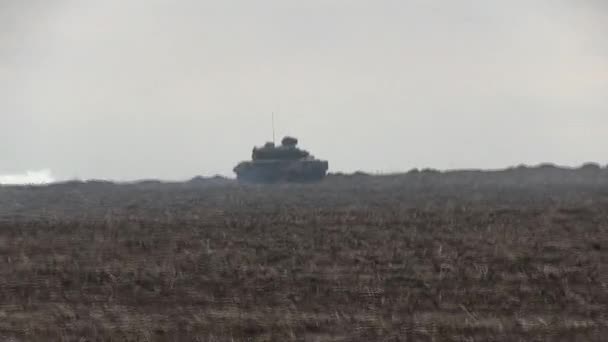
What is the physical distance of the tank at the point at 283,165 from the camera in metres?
52.6

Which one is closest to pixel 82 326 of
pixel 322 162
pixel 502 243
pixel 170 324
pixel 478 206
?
pixel 170 324

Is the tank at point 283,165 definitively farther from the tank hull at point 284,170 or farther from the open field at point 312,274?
the open field at point 312,274

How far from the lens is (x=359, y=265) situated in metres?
16.5

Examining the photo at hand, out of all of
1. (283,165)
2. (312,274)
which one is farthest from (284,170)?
(312,274)

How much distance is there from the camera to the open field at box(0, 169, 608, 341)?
11672 mm

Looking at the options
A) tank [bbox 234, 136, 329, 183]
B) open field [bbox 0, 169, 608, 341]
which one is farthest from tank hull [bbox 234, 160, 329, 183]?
open field [bbox 0, 169, 608, 341]

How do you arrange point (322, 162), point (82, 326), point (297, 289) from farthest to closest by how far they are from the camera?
point (322, 162) → point (297, 289) → point (82, 326)

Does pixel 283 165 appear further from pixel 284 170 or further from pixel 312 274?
pixel 312 274

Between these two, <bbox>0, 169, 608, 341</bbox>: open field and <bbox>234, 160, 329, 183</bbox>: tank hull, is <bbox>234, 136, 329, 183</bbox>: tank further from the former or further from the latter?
<bbox>0, 169, 608, 341</bbox>: open field

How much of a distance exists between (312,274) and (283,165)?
37.1 meters

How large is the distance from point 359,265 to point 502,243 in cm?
385

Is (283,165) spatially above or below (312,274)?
above

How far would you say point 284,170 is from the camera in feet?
172

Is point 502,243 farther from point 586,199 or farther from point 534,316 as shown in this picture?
point 586,199
